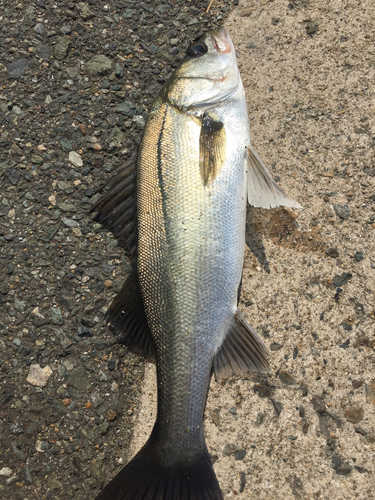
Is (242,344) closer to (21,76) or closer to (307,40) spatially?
(307,40)

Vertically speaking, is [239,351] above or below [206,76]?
below

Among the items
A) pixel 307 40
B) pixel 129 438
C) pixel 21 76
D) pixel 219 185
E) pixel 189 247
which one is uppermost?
pixel 307 40

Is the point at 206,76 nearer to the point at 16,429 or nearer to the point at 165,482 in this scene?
the point at 165,482

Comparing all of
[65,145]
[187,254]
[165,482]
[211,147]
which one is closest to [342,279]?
[187,254]

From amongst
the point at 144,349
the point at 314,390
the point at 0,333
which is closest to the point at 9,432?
the point at 0,333

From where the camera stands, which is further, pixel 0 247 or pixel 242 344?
pixel 0 247

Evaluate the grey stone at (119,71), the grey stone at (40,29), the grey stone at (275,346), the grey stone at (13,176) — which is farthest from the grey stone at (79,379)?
the grey stone at (40,29)
